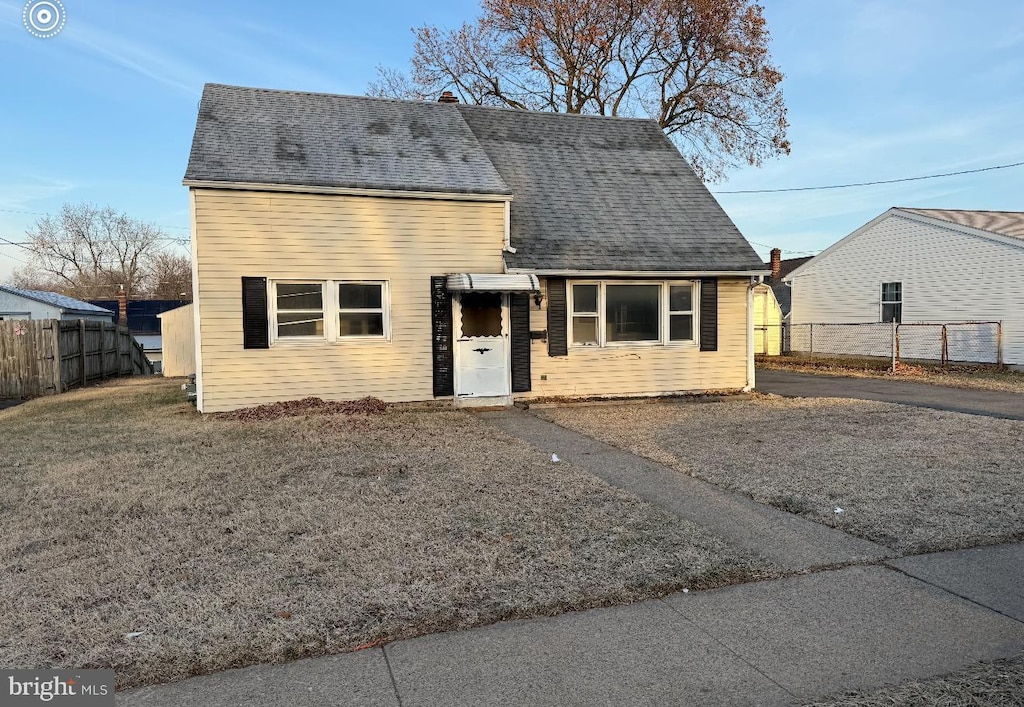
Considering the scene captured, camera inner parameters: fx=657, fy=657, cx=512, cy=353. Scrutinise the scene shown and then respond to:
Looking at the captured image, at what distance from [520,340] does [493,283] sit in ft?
4.66

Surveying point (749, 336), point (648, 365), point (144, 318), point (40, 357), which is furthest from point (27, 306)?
point (749, 336)

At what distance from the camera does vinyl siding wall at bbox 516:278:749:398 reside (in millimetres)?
12586

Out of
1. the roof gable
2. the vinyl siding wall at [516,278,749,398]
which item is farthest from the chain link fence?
the vinyl siding wall at [516,278,749,398]

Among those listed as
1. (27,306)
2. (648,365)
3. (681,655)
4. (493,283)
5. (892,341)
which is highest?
(27,306)

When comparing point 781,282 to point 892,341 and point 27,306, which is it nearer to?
point 892,341

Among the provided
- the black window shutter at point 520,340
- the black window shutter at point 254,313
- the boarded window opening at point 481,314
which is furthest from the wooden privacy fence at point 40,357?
the black window shutter at point 520,340

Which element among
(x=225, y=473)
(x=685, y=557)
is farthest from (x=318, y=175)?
(x=685, y=557)

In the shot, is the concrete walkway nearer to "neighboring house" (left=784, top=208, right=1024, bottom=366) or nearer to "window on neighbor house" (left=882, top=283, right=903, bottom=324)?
"neighboring house" (left=784, top=208, right=1024, bottom=366)

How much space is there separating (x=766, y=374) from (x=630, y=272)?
363 inches

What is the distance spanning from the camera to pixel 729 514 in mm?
5496

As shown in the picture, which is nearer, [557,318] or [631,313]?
[557,318]

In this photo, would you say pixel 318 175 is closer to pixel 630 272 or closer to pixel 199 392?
pixel 199 392

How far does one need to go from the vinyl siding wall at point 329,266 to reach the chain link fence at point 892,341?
44.1ft

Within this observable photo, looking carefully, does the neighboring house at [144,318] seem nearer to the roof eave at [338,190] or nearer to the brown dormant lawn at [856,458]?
Result: the roof eave at [338,190]
